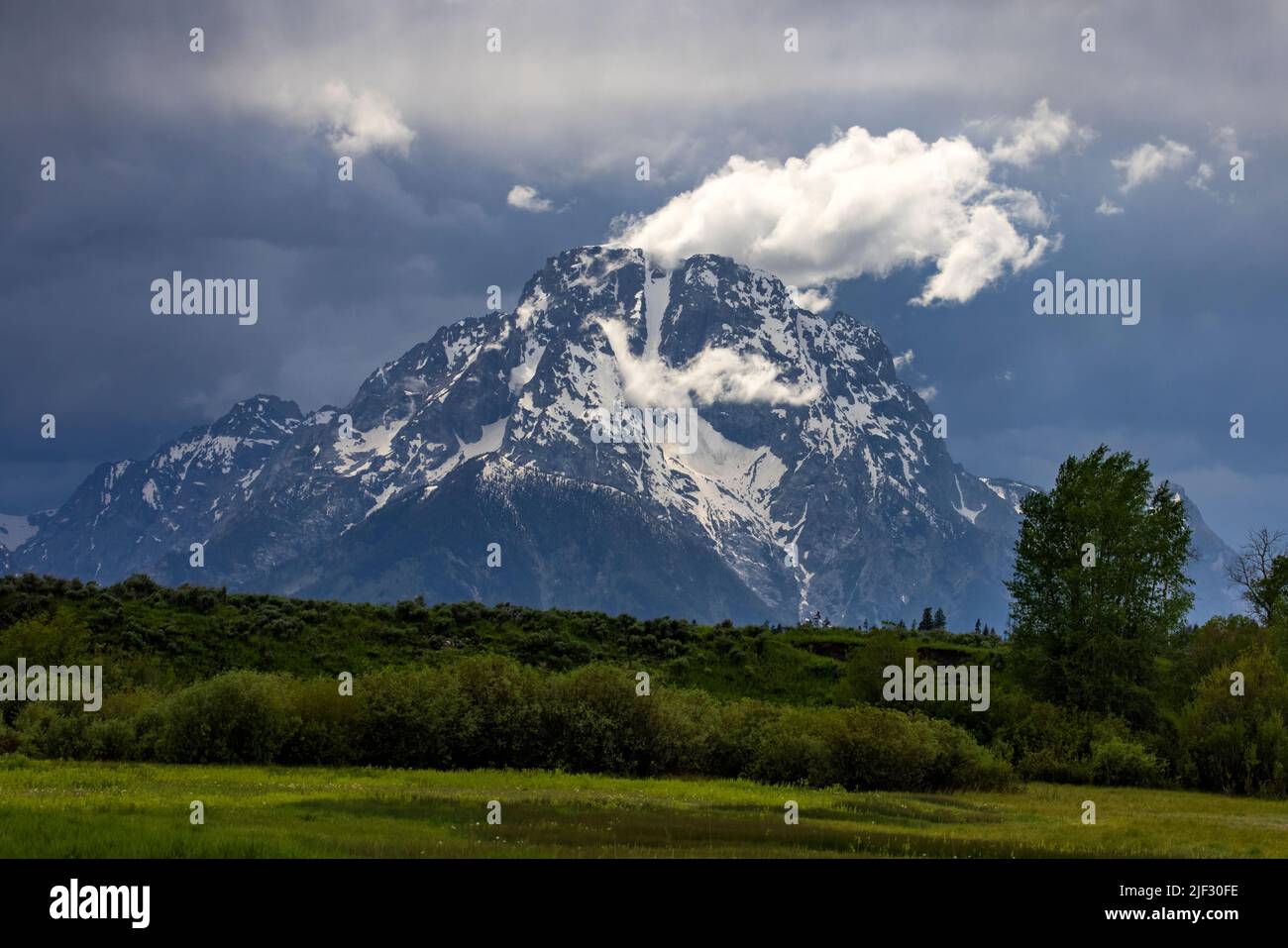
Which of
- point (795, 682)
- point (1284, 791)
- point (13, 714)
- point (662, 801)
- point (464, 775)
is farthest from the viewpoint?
point (795, 682)

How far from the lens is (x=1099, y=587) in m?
71.2

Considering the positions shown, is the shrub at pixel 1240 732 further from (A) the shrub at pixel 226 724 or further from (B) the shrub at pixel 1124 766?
(A) the shrub at pixel 226 724

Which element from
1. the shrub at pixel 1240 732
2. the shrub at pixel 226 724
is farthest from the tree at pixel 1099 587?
the shrub at pixel 226 724

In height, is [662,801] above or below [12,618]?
below

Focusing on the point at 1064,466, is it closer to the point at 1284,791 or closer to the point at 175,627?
the point at 1284,791

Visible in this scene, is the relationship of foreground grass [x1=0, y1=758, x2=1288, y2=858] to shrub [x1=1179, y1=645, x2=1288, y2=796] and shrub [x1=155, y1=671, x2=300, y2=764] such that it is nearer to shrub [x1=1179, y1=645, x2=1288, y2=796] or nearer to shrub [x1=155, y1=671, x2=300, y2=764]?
shrub [x1=155, y1=671, x2=300, y2=764]

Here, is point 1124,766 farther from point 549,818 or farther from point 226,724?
point 226,724

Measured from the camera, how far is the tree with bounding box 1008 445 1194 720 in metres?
69.9

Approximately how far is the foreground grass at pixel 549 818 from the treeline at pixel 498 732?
2.75 m

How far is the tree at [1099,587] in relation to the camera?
69.9 meters

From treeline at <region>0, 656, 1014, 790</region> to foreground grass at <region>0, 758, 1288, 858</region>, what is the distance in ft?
9.02
